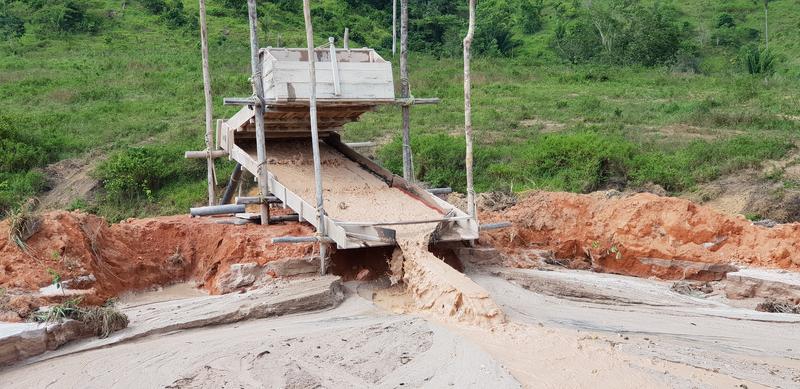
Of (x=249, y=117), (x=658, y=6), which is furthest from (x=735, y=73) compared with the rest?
(x=249, y=117)

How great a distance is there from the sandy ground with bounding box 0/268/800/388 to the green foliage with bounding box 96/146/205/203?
10.4 meters

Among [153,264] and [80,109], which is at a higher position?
[80,109]

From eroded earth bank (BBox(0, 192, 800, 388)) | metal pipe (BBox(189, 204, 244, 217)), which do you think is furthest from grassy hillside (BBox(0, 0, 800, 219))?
metal pipe (BBox(189, 204, 244, 217))

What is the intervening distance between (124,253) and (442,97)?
15.2 metres

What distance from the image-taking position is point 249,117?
10.8 m

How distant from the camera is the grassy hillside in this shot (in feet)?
56.6

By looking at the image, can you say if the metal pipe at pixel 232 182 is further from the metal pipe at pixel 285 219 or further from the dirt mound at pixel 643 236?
the dirt mound at pixel 643 236

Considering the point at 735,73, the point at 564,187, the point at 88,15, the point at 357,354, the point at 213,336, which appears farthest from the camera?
the point at 88,15

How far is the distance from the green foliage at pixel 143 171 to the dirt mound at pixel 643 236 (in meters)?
8.60

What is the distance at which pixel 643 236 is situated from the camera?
1108cm

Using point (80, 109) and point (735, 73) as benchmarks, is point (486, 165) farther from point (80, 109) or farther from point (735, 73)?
point (735, 73)

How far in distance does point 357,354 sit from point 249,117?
4.64 m

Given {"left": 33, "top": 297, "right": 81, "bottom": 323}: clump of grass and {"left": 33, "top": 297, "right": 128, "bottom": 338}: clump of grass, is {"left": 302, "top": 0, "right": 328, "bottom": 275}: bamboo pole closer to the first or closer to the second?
{"left": 33, "top": 297, "right": 128, "bottom": 338}: clump of grass

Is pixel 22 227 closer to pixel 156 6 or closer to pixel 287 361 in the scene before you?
pixel 287 361
